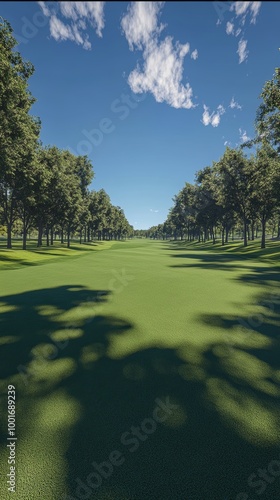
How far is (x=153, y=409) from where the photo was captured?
13.2ft

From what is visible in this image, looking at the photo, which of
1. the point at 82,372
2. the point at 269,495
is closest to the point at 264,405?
the point at 269,495

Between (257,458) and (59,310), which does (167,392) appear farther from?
(59,310)

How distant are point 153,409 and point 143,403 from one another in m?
0.20

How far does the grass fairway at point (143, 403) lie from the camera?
2.88m

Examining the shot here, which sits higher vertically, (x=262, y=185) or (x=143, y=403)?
(x=262, y=185)

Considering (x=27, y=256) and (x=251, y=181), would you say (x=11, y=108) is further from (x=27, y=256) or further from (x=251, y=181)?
(x=251, y=181)

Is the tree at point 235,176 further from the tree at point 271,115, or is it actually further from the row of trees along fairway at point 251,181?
the tree at point 271,115

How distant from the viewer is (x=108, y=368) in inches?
206

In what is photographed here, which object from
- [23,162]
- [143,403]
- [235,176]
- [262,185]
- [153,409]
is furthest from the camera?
[235,176]

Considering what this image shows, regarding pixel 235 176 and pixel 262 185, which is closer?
pixel 262 185

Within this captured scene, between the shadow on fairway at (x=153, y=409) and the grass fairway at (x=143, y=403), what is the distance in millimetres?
17

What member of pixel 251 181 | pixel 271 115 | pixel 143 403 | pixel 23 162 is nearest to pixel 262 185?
pixel 251 181

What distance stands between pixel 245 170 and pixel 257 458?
52503 millimetres

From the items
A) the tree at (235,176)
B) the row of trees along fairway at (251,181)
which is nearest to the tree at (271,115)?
the row of trees along fairway at (251,181)
